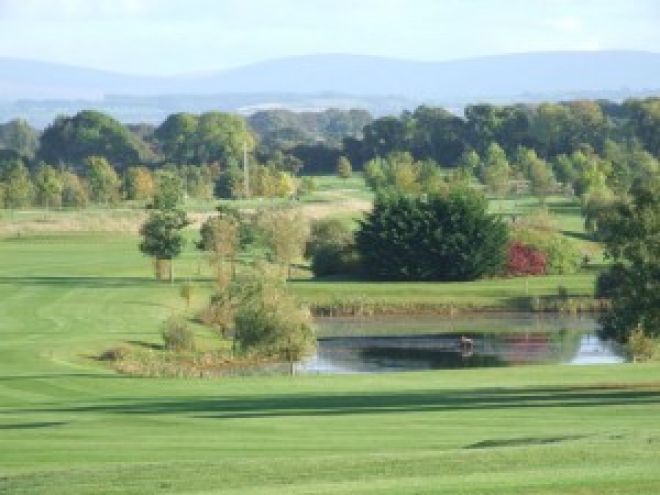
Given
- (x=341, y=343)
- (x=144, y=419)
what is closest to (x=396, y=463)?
(x=144, y=419)

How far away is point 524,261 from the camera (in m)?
87.6

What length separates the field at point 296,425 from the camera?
859 inches

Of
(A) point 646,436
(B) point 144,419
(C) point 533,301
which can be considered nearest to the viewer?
(A) point 646,436

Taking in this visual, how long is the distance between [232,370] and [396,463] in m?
31.8

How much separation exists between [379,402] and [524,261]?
47.5 m

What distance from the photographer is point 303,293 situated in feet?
259

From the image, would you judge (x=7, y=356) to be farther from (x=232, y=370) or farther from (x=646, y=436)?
(x=646, y=436)

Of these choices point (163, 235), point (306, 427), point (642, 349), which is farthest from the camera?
point (163, 235)

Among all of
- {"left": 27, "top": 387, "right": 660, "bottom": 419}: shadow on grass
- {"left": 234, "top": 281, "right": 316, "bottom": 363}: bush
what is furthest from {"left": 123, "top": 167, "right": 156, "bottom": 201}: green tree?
{"left": 27, "top": 387, "right": 660, "bottom": 419}: shadow on grass

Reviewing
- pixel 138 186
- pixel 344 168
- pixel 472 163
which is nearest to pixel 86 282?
pixel 138 186

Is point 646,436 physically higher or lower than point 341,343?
higher

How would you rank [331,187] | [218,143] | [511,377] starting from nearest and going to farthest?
[511,377] → [331,187] → [218,143]

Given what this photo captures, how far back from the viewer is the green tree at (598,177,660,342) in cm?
4212

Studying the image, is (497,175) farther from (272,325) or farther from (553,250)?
(272,325)
